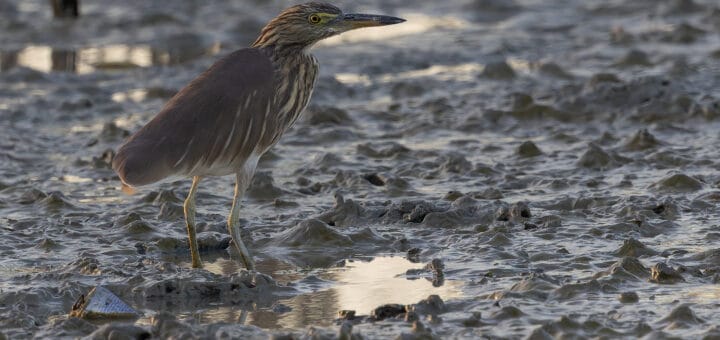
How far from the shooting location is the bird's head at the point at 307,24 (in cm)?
725

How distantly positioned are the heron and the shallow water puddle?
345mm

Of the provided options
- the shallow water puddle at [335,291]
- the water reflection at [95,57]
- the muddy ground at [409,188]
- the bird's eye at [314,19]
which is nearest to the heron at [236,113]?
the bird's eye at [314,19]

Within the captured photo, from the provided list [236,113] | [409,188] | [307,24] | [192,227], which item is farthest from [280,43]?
[409,188]

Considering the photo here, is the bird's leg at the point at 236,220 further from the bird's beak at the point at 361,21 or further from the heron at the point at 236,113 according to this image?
the bird's beak at the point at 361,21

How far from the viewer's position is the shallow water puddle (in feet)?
20.2

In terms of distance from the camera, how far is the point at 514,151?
30.7ft

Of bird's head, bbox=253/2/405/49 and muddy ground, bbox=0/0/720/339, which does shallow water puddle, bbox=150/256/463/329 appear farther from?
bird's head, bbox=253/2/405/49

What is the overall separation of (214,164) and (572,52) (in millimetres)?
6565

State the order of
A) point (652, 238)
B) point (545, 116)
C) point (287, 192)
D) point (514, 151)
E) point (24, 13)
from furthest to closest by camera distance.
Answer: point (24, 13), point (545, 116), point (514, 151), point (287, 192), point (652, 238)

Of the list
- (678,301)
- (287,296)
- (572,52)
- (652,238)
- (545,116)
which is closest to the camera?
(678,301)

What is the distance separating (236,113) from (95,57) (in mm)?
6868

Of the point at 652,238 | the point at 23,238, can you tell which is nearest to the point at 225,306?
the point at 23,238

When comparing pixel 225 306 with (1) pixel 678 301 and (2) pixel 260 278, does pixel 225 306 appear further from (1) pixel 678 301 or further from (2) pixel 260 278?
(1) pixel 678 301

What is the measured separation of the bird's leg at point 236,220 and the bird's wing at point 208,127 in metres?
0.11
